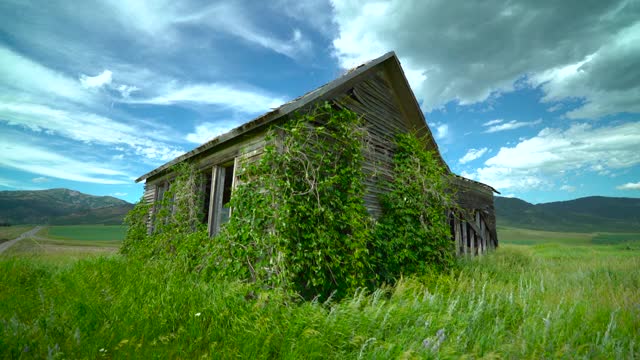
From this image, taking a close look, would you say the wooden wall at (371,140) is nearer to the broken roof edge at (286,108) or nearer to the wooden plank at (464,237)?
the broken roof edge at (286,108)

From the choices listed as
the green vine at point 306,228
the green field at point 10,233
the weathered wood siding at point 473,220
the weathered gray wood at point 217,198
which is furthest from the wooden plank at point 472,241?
the green field at point 10,233

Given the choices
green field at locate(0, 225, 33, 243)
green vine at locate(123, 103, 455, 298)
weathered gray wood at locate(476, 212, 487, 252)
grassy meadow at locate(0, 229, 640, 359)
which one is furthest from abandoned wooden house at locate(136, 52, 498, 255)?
green field at locate(0, 225, 33, 243)

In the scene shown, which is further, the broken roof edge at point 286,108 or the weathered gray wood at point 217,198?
the weathered gray wood at point 217,198

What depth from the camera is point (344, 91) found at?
23.6 feet

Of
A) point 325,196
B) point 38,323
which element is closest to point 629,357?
point 325,196

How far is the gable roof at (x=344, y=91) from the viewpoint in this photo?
5.50 metres

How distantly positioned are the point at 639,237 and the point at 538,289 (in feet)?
68.4

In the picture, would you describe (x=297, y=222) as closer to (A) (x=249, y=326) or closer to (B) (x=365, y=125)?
(A) (x=249, y=326)

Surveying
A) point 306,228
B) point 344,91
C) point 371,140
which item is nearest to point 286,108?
point 306,228

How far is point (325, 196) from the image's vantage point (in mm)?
5578

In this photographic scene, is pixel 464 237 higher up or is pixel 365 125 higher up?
pixel 365 125

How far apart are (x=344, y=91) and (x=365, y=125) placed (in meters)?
1.20

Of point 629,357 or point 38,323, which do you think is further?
point 629,357

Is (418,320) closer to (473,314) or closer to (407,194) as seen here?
(473,314)
